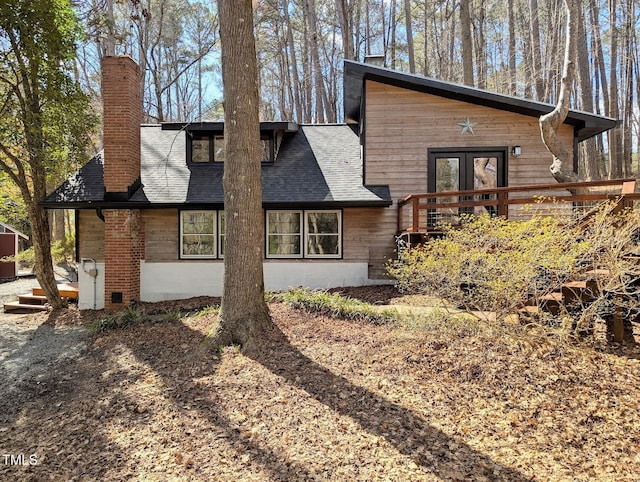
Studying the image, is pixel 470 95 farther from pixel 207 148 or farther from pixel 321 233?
pixel 207 148

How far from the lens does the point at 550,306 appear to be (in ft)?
15.0

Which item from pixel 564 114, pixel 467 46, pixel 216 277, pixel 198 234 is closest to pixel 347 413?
pixel 216 277

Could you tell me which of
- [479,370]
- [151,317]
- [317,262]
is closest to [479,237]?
[479,370]

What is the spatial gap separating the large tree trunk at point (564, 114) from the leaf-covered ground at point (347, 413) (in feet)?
14.7

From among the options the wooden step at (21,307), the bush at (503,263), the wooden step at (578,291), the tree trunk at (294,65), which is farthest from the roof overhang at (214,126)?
the tree trunk at (294,65)

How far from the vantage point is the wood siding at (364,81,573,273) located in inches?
355

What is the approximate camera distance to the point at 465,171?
356 inches

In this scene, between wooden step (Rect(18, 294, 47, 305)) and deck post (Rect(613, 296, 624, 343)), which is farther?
wooden step (Rect(18, 294, 47, 305))

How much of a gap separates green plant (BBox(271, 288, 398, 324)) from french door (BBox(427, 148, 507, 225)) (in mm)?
3475

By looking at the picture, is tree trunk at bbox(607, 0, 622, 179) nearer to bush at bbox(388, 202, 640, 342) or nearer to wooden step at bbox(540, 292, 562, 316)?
bush at bbox(388, 202, 640, 342)

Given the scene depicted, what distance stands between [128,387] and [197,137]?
7453 millimetres

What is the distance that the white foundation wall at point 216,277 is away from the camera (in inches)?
359

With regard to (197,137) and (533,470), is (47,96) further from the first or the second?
(533,470)

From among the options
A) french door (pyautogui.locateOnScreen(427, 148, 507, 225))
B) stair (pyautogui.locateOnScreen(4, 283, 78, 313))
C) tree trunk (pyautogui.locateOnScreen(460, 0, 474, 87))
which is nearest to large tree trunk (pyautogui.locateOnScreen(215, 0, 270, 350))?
french door (pyautogui.locateOnScreen(427, 148, 507, 225))
